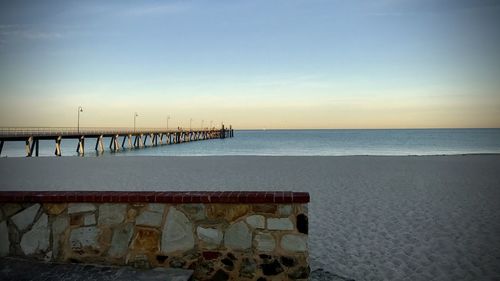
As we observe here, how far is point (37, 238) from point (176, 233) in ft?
5.63

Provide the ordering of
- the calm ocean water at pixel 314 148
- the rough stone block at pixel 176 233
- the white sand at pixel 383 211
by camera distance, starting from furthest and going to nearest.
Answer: the calm ocean water at pixel 314 148, the white sand at pixel 383 211, the rough stone block at pixel 176 233

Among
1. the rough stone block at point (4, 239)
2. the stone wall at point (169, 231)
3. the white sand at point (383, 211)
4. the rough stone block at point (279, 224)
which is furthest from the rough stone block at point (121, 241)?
the white sand at point (383, 211)

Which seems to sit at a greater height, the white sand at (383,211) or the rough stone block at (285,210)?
the rough stone block at (285,210)

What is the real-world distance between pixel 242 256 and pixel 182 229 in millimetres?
767

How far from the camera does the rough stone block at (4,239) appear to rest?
4722 millimetres

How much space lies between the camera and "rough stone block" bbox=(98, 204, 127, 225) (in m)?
4.60

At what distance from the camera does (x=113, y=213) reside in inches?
182

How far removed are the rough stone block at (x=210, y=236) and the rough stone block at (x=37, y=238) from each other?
1862 millimetres

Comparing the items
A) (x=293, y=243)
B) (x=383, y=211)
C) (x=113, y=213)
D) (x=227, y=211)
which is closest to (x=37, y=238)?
(x=113, y=213)

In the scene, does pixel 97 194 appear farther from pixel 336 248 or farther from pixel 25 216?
pixel 336 248

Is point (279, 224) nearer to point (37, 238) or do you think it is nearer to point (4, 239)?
→ point (37, 238)

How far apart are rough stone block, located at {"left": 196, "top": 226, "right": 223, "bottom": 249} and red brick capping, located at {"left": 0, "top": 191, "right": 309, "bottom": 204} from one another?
348 mm

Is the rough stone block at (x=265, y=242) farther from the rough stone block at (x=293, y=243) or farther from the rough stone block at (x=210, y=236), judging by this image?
the rough stone block at (x=210, y=236)

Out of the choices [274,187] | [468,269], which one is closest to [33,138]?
[274,187]
